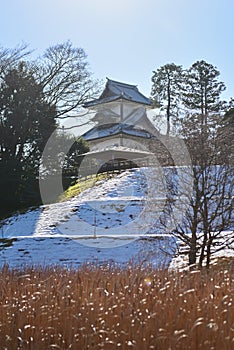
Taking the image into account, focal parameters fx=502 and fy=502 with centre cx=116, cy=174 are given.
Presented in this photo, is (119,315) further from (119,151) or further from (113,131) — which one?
(113,131)

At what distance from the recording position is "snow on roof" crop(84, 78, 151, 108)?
116 feet

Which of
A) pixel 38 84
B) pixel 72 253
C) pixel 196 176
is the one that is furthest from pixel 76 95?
pixel 196 176

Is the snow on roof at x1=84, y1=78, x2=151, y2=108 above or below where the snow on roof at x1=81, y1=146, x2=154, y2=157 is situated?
above

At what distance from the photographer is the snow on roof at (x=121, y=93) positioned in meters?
35.2

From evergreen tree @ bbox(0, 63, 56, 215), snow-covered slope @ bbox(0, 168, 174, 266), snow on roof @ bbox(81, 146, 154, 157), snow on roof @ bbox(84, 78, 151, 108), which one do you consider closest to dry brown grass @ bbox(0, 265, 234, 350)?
snow-covered slope @ bbox(0, 168, 174, 266)

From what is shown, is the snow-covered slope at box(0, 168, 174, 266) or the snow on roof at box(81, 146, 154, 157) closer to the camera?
the snow-covered slope at box(0, 168, 174, 266)

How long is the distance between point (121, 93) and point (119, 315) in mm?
32149

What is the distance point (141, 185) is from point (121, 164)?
5.62 m

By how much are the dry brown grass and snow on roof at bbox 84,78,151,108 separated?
2886 cm

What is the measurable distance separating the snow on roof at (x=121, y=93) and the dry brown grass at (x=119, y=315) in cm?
2886

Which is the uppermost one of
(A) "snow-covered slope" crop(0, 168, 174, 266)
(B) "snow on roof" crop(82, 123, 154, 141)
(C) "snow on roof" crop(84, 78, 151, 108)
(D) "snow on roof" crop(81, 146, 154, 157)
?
(C) "snow on roof" crop(84, 78, 151, 108)

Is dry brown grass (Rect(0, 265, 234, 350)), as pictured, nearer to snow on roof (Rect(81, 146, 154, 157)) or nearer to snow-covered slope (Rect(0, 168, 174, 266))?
snow-covered slope (Rect(0, 168, 174, 266))

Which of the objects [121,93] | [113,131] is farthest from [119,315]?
[121,93]

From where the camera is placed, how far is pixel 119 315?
4.07m
